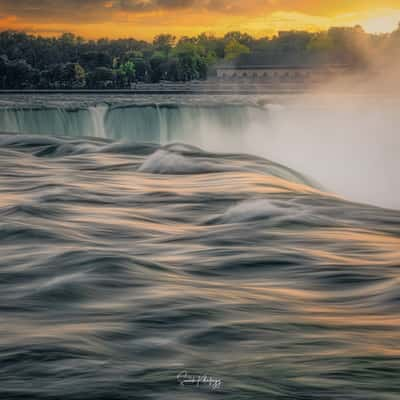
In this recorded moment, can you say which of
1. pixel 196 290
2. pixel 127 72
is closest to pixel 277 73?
pixel 127 72

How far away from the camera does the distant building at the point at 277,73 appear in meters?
189

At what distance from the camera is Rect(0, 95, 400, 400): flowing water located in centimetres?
752

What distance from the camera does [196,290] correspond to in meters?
10.4

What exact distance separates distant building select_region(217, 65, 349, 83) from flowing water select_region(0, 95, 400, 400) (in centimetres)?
16962

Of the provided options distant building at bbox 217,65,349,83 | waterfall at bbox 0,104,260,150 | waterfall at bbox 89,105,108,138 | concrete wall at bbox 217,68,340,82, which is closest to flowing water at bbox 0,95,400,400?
waterfall at bbox 0,104,260,150

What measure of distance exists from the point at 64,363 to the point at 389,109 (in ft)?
227

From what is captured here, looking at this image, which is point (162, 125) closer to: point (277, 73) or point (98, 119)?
point (98, 119)

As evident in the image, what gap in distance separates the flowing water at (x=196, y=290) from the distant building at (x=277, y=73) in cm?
16962

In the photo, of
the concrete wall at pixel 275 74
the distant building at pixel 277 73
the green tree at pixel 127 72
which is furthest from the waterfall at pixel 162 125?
the concrete wall at pixel 275 74

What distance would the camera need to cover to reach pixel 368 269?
11.5m

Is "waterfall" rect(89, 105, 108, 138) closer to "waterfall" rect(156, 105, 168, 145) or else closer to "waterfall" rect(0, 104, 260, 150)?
"waterfall" rect(0, 104, 260, 150)

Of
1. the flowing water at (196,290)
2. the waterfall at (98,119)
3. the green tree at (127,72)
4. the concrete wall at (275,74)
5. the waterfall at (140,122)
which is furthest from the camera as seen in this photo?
the concrete wall at (275,74)

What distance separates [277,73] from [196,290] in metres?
186

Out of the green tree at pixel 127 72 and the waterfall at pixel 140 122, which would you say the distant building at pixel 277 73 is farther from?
the waterfall at pixel 140 122
